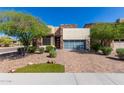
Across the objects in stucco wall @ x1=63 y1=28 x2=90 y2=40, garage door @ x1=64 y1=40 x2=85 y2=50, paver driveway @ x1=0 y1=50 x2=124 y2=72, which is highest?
stucco wall @ x1=63 y1=28 x2=90 y2=40

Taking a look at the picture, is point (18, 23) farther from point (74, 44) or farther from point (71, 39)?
point (74, 44)

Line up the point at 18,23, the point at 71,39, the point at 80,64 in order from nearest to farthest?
the point at 80,64 < the point at 18,23 < the point at 71,39

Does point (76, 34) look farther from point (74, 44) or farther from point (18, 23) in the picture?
point (18, 23)

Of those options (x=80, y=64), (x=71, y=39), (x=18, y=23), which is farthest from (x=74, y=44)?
(x=80, y=64)

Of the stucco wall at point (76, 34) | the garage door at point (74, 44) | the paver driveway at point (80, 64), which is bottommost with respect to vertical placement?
the paver driveway at point (80, 64)

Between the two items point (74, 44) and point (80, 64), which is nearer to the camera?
point (80, 64)

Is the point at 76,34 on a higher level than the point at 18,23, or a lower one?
lower

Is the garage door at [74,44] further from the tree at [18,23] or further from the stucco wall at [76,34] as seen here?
the tree at [18,23]

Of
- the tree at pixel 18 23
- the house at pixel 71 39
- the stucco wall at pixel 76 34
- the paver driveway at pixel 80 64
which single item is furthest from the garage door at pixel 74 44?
the paver driveway at pixel 80 64

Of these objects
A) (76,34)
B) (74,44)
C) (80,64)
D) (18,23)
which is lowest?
(80,64)

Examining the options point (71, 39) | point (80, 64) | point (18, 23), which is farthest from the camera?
point (71, 39)

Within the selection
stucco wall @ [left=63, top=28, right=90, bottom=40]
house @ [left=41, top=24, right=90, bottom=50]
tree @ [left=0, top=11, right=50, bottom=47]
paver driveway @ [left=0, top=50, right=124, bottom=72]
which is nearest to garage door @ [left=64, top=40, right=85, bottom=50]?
house @ [left=41, top=24, right=90, bottom=50]

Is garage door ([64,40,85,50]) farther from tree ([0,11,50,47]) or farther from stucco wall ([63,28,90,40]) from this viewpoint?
tree ([0,11,50,47])

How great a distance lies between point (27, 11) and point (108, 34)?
9112mm
